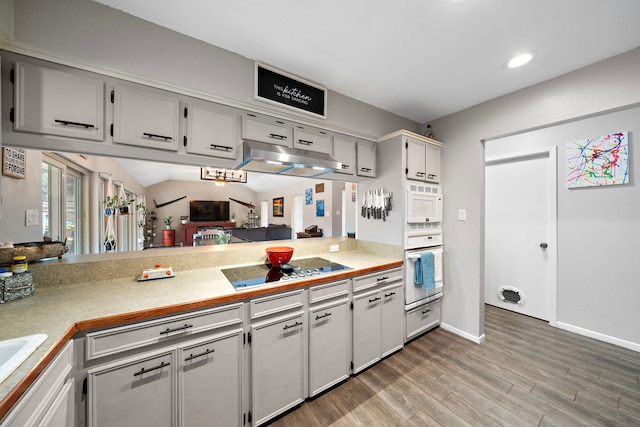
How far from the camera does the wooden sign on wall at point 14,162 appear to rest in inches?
49.8

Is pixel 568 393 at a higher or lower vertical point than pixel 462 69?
lower

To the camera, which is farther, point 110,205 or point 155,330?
point 110,205

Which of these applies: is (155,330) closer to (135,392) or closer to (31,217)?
(135,392)

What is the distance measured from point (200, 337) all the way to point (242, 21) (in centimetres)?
193

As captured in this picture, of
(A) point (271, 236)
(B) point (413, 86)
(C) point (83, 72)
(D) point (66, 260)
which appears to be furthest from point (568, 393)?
(A) point (271, 236)

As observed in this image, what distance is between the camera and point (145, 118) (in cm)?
143

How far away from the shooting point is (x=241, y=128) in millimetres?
1773

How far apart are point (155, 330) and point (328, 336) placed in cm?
112

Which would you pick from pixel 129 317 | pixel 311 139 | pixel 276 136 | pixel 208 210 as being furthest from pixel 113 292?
pixel 208 210

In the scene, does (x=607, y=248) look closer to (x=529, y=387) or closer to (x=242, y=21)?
(x=529, y=387)

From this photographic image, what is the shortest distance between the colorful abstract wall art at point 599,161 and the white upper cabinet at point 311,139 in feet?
9.13

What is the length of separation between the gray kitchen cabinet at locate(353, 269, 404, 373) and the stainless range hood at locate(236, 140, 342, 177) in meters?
1.03

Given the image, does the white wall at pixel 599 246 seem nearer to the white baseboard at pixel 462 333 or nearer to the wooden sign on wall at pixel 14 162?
the white baseboard at pixel 462 333

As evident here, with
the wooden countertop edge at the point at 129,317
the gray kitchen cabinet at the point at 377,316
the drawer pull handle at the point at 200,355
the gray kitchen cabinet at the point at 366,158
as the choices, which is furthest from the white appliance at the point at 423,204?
the drawer pull handle at the point at 200,355
